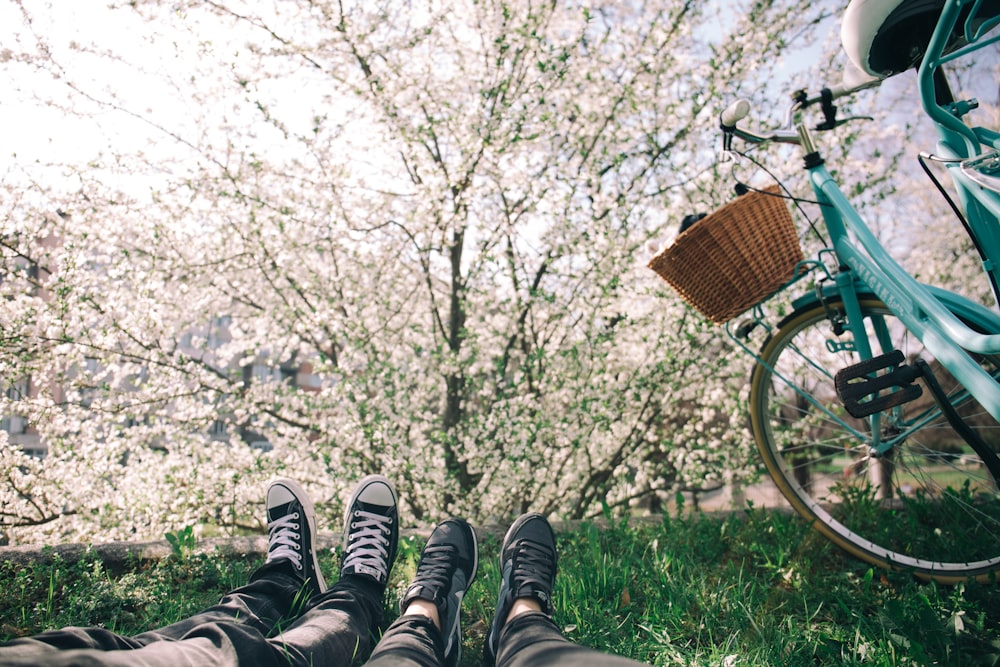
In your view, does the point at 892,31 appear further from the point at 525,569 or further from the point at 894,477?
the point at 525,569

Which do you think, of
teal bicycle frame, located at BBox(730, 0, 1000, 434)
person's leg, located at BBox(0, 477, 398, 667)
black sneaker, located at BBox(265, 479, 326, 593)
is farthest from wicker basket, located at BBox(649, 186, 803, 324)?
black sneaker, located at BBox(265, 479, 326, 593)

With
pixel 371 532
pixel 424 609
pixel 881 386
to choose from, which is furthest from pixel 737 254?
pixel 371 532

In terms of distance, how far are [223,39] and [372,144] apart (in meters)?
1.18

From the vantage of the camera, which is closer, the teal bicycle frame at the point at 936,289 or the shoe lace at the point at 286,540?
the teal bicycle frame at the point at 936,289

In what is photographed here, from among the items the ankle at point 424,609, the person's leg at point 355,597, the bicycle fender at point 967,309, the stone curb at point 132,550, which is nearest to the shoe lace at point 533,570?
the ankle at point 424,609

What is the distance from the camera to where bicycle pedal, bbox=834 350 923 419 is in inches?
58.2

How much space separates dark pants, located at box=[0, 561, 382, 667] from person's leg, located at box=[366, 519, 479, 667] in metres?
0.13

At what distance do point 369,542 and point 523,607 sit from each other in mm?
688

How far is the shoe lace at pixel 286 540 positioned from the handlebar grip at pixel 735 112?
2.06 metres

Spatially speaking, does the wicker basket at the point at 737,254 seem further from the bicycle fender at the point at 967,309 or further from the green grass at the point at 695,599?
the green grass at the point at 695,599

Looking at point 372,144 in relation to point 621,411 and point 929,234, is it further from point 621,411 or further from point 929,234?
point 929,234

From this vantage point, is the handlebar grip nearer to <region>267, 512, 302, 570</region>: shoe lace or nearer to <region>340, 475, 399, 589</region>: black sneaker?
<region>340, 475, 399, 589</region>: black sneaker

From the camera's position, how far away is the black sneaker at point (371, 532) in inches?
71.2

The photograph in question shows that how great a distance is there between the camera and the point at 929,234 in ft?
32.4
